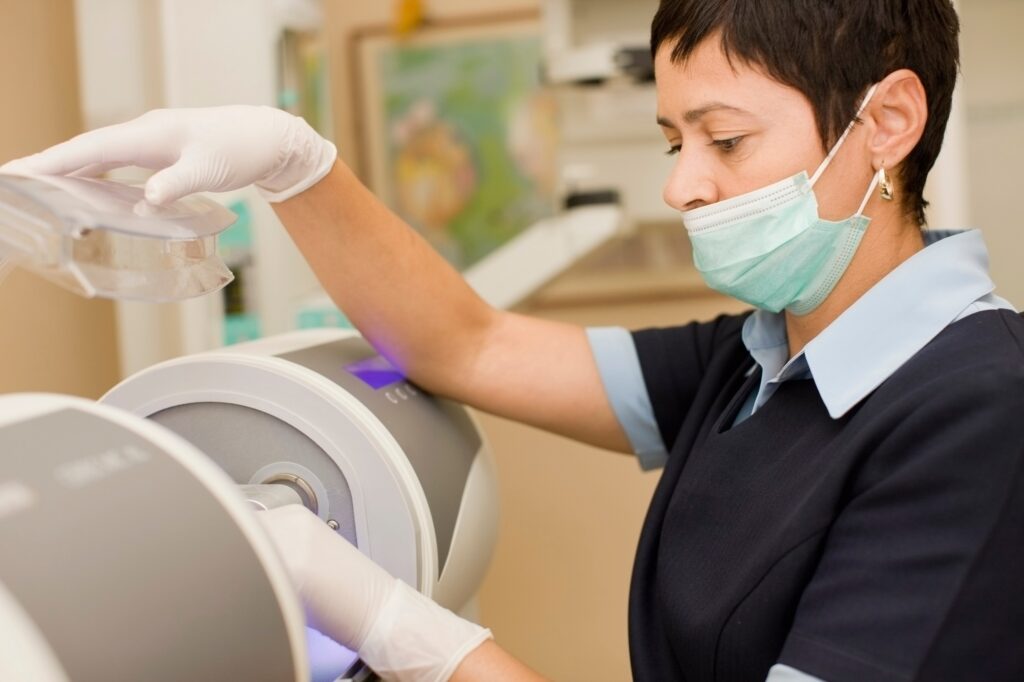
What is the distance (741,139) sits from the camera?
1.15m

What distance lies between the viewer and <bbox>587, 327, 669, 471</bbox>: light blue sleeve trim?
57.6 inches

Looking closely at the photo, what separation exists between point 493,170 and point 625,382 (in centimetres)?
157

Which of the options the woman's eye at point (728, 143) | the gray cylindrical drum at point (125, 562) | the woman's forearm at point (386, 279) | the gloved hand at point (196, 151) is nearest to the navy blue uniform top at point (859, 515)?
the woman's eye at point (728, 143)

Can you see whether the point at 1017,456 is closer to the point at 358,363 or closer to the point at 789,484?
the point at 789,484

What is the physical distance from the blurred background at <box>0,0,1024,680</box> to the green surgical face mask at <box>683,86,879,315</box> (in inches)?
32.0

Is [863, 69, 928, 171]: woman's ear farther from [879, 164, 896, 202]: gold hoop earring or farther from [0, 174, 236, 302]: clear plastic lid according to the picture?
[0, 174, 236, 302]: clear plastic lid

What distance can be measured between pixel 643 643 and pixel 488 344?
0.45m

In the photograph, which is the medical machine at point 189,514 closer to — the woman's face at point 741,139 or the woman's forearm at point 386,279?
the woman's forearm at point 386,279

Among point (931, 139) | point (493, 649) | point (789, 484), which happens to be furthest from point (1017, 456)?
point (493, 649)

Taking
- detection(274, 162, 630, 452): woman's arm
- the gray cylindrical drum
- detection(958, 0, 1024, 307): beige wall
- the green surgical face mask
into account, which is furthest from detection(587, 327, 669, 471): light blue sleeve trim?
detection(958, 0, 1024, 307): beige wall

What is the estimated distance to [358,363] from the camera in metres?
1.34

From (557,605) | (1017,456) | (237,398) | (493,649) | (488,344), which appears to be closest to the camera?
(1017,456)

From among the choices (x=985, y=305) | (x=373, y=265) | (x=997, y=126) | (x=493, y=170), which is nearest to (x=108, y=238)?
(x=373, y=265)

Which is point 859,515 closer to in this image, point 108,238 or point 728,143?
point 728,143
